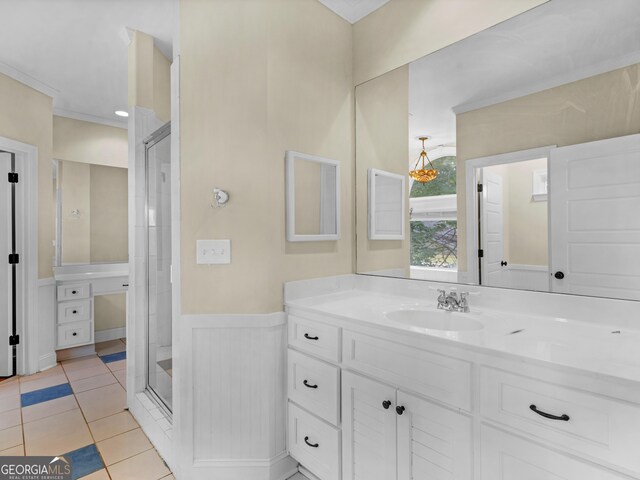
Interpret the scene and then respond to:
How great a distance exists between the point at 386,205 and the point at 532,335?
108 cm

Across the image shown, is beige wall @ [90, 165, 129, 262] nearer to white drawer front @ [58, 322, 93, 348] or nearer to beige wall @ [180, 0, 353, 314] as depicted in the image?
white drawer front @ [58, 322, 93, 348]

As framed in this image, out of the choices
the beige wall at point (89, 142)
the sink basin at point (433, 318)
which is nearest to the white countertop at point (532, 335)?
the sink basin at point (433, 318)

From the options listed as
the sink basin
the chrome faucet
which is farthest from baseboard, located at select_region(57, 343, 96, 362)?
the chrome faucet

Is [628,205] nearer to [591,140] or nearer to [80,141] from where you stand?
[591,140]

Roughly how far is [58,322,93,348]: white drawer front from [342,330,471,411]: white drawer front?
10.8 feet

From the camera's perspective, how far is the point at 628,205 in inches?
47.4

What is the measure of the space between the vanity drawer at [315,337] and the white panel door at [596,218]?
3.13 ft

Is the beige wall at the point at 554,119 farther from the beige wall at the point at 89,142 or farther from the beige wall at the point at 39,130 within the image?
the beige wall at the point at 89,142

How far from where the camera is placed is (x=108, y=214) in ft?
12.5

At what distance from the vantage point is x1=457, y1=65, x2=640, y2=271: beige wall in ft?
4.03

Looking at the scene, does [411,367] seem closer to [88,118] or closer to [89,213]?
[89,213]

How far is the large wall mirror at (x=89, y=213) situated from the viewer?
3588mm

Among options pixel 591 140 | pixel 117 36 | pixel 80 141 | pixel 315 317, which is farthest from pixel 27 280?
pixel 591 140

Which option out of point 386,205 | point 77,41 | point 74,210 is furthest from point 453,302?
point 74,210
